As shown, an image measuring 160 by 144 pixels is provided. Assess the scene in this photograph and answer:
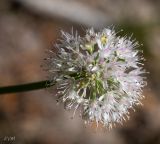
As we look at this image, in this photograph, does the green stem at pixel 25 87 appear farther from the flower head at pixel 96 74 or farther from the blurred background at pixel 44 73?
the blurred background at pixel 44 73

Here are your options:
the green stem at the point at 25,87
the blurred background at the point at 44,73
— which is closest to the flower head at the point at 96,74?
the green stem at the point at 25,87

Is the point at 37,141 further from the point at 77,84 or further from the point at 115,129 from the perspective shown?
the point at 77,84

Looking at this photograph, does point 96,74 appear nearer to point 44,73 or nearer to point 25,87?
point 25,87

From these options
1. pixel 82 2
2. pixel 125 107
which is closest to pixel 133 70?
pixel 125 107

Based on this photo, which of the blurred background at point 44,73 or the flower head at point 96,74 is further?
the blurred background at point 44,73

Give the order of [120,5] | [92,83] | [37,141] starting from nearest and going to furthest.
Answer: [92,83]
[37,141]
[120,5]

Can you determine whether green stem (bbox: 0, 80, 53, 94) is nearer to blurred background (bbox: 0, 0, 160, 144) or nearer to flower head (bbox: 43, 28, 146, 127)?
flower head (bbox: 43, 28, 146, 127)

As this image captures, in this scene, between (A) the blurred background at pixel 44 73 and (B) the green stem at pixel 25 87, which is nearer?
(B) the green stem at pixel 25 87
